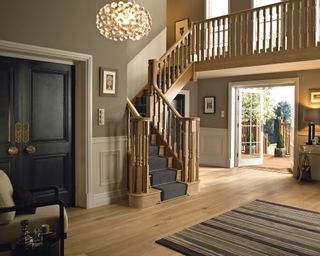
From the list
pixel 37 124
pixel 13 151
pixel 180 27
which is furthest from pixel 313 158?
pixel 13 151

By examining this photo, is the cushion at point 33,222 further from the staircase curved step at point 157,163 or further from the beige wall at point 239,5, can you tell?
the beige wall at point 239,5

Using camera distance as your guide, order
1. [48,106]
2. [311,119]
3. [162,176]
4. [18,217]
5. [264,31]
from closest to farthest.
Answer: [18,217]
[48,106]
[162,176]
[264,31]
[311,119]

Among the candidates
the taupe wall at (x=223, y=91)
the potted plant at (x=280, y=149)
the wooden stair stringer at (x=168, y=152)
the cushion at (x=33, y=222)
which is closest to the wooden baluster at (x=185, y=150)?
the wooden stair stringer at (x=168, y=152)

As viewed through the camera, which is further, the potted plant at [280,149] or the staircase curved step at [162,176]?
the potted plant at [280,149]

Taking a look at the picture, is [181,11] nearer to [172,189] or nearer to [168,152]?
[168,152]

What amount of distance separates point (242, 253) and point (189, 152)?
2.30 metres

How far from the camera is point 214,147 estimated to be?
8086 mm

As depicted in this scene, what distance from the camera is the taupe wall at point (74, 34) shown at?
346cm

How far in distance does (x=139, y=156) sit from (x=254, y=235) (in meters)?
1.81

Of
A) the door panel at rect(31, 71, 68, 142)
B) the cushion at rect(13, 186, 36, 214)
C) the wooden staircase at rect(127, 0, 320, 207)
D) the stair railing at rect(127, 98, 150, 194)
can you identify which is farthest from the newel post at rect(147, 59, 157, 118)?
the cushion at rect(13, 186, 36, 214)

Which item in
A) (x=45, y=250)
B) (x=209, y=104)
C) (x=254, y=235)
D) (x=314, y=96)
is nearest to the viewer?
(x=45, y=250)

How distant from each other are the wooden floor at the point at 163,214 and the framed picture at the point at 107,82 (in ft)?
5.17

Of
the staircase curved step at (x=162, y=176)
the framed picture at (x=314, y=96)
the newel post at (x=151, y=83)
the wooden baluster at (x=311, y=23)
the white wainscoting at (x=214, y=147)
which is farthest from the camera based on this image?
the white wainscoting at (x=214, y=147)

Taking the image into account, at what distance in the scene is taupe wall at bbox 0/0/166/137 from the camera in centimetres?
346
